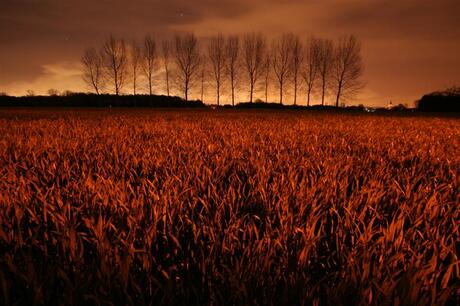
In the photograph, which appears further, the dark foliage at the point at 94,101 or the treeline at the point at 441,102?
the dark foliage at the point at 94,101

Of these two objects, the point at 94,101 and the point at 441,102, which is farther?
the point at 94,101

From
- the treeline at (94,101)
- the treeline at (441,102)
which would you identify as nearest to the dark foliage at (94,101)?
the treeline at (94,101)

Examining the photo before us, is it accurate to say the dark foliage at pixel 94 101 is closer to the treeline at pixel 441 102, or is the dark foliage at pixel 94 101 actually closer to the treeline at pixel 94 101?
the treeline at pixel 94 101

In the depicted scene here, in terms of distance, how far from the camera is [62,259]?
899 millimetres

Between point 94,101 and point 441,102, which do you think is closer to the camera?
point 441,102

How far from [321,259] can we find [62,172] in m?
1.65

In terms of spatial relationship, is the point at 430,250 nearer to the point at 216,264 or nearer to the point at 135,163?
the point at 216,264

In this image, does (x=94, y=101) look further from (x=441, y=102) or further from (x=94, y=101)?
(x=441, y=102)

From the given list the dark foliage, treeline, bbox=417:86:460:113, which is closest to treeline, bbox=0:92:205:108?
the dark foliage

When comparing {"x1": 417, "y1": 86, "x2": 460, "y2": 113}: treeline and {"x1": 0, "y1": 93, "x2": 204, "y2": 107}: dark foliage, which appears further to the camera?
{"x1": 0, "y1": 93, "x2": 204, "y2": 107}: dark foliage

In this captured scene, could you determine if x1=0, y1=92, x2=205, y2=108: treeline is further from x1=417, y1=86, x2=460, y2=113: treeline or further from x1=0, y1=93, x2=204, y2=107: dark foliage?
x1=417, y1=86, x2=460, y2=113: treeline

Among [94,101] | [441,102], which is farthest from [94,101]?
[441,102]

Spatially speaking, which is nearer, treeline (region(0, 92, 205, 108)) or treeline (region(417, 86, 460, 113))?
treeline (region(417, 86, 460, 113))

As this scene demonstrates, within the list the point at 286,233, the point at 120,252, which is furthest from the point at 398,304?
the point at 120,252
